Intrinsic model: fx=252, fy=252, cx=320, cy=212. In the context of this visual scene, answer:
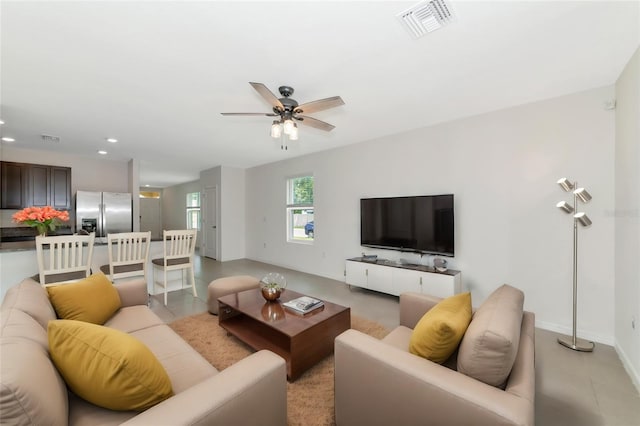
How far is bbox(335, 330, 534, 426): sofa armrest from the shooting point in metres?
0.97

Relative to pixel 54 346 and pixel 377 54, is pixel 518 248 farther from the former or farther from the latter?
pixel 54 346

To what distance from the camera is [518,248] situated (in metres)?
3.04

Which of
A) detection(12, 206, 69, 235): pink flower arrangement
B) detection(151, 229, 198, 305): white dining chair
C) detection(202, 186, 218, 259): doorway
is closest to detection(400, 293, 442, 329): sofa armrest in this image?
detection(151, 229, 198, 305): white dining chair

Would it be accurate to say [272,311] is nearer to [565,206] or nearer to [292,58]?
[292,58]

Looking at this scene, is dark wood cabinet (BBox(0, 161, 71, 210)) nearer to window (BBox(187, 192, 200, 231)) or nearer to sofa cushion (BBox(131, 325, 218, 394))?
window (BBox(187, 192, 200, 231))

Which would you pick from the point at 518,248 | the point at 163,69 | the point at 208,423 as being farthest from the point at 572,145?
the point at 163,69

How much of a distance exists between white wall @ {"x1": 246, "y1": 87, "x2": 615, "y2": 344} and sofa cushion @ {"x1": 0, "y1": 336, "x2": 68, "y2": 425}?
3856 mm

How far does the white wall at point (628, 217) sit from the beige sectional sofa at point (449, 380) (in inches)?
58.0

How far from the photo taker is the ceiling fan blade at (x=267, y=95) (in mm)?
1980

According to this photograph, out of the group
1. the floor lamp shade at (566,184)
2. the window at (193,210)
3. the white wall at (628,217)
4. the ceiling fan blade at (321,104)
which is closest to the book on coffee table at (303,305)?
the ceiling fan blade at (321,104)

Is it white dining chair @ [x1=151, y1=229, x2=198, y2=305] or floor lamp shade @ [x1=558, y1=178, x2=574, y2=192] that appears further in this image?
white dining chair @ [x1=151, y1=229, x2=198, y2=305]

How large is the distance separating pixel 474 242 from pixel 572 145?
1458 millimetres

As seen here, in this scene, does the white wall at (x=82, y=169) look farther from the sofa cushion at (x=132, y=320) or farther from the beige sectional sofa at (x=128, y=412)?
the beige sectional sofa at (x=128, y=412)

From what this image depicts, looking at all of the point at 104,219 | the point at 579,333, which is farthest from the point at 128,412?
the point at 104,219
